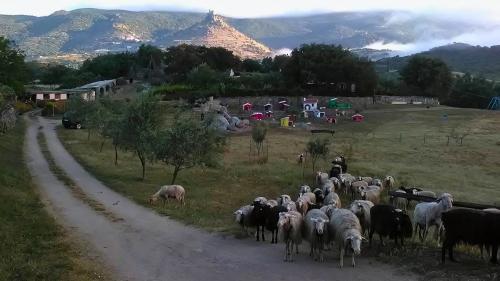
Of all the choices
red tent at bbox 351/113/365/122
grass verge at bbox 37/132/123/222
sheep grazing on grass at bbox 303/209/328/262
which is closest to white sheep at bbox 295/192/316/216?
sheep grazing on grass at bbox 303/209/328/262

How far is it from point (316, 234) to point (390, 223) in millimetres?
2793

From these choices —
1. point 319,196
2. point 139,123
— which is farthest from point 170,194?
point 139,123

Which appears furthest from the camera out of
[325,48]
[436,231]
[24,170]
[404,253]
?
[325,48]

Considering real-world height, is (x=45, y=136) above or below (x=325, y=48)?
below

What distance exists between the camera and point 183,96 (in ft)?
334

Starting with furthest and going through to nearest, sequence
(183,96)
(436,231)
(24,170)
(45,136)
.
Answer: (183,96)
(45,136)
(24,170)
(436,231)

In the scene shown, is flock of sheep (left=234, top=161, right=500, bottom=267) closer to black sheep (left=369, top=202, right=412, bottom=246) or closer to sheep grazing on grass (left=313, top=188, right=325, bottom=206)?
black sheep (left=369, top=202, right=412, bottom=246)

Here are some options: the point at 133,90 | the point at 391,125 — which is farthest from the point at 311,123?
the point at 133,90

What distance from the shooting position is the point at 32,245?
18297 millimetres

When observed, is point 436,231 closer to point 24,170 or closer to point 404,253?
point 404,253

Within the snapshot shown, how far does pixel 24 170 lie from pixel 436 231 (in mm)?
26887

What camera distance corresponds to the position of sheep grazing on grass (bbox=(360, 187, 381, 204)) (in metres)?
27.5

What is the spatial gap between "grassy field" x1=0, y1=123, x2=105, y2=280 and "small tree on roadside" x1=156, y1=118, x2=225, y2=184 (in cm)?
783

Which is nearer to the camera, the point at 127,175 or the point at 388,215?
the point at 388,215
